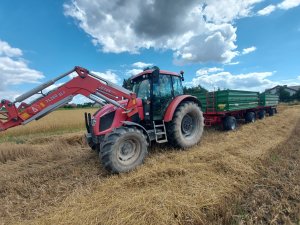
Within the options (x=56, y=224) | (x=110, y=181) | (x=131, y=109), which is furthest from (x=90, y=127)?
(x=56, y=224)

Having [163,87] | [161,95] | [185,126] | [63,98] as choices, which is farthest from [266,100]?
[63,98]

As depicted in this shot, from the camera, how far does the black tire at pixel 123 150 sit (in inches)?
169

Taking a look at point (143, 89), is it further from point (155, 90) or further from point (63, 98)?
point (63, 98)

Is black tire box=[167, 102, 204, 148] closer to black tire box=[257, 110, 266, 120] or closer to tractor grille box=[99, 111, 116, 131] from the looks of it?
tractor grille box=[99, 111, 116, 131]

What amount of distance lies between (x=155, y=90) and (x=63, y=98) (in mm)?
2434

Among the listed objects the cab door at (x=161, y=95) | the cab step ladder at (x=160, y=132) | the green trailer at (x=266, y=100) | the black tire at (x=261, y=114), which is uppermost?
the cab door at (x=161, y=95)

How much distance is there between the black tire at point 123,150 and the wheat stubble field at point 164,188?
209 millimetres

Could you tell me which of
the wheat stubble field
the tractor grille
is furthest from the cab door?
the tractor grille

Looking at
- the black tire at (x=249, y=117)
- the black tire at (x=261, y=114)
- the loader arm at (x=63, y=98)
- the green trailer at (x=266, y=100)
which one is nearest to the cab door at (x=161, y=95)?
the loader arm at (x=63, y=98)

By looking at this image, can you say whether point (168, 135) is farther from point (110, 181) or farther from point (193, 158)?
point (110, 181)

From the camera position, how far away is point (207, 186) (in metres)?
3.68

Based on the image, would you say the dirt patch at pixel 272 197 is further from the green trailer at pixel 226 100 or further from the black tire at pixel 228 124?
the green trailer at pixel 226 100

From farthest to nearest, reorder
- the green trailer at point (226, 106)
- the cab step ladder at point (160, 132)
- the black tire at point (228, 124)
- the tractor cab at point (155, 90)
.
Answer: the green trailer at point (226, 106) → the black tire at point (228, 124) → the tractor cab at point (155, 90) → the cab step ladder at point (160, 132)

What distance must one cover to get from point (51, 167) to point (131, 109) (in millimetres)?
2369
